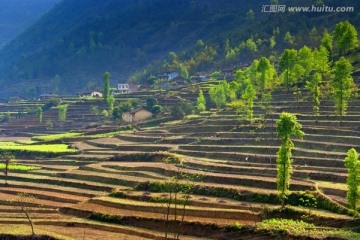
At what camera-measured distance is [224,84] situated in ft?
279

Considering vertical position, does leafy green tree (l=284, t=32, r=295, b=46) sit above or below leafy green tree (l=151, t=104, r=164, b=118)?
above

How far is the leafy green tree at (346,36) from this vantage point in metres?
76.1

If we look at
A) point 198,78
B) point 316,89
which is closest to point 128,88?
point 198,78

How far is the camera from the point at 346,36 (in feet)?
250

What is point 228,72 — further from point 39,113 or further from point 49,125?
point 39,113

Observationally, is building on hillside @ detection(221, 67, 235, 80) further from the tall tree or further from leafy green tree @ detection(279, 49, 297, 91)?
leafy green tree @ detection(279, 49, 297, 91)

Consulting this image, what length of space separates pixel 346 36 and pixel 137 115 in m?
36.3

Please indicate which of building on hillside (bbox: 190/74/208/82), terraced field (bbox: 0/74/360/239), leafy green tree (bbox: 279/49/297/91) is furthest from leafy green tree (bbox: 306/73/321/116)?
building on hillside (bbox: 190/74/208/82)

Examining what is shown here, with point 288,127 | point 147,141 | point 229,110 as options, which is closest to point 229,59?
point 229,110

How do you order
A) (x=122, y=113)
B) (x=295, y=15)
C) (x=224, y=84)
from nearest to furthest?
(x=224, y=84)
(x=122, y=113)
(x=295, y=15)

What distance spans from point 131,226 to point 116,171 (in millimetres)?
15807

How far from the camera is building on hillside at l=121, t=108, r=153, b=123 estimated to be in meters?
93.4

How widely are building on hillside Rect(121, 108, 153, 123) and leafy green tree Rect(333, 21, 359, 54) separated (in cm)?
3316

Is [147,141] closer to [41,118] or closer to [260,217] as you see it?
[260,217]
